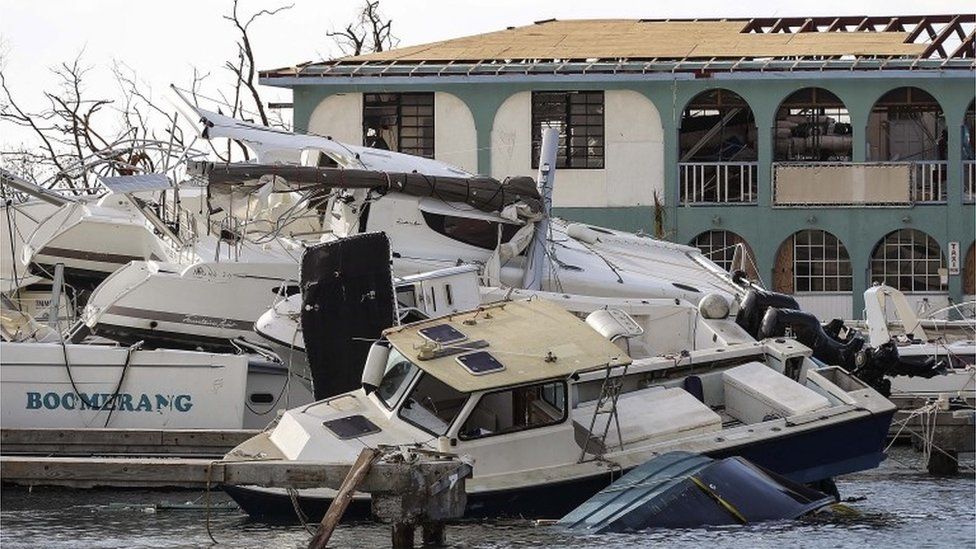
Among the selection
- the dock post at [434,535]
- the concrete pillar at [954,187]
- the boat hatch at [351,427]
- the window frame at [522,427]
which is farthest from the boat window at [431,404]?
the concrete pillar at [954,187]

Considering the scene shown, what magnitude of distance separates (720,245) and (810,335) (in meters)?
16.4

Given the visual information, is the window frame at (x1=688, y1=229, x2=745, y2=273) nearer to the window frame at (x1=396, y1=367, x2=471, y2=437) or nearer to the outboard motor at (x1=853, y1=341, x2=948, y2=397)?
the outboard motor at (x1=853, y1=341, x2=948, y2=397)

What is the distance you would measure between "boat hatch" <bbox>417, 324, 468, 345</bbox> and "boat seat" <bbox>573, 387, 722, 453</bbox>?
1.56 meters

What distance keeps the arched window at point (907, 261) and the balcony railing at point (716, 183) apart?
2773 millimetres

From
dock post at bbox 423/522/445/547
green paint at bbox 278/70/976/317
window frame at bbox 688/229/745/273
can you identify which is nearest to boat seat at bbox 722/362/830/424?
dock post at bbox 423/522/445/547

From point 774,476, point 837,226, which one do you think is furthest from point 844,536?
point 837,226

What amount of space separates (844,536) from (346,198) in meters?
11.2

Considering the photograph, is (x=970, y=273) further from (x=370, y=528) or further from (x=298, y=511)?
(x=298, y=511)

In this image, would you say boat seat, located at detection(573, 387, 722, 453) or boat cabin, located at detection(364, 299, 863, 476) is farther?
boat seat, located at detection(573, 387, 722, 453)

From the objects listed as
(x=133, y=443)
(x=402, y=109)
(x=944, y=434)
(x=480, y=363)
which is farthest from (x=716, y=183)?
(x=480, y=363)

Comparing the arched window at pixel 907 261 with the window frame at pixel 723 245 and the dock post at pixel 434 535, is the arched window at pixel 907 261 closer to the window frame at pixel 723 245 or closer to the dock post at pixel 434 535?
the window frame at pixel 723 245

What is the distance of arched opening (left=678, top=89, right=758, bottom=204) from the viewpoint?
1747 inches

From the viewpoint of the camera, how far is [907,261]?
4391 centimetres

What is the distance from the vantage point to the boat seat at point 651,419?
2289 centimetres
